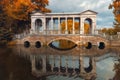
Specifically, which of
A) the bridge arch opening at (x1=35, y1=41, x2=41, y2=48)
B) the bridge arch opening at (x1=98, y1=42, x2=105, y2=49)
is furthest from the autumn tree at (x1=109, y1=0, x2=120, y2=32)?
the bridge arch opening at (x1=35, y1=41, x2=41, y2=48)

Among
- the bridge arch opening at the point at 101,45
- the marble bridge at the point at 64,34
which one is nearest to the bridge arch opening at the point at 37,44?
the marble bridge at the point at 64,34

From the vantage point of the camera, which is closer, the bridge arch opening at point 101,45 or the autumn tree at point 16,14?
the bridge arch opening at point 101,45

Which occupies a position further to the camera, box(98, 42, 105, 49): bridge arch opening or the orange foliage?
the orange foliage

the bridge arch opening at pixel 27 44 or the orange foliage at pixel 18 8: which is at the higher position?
the orange foliage at pixel 18 8

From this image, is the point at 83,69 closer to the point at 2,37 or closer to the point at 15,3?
the point at 2,37

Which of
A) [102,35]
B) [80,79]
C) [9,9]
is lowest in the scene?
[80,79]

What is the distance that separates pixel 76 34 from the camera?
7006cm

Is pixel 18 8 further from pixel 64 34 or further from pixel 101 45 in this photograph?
pixel 101 45

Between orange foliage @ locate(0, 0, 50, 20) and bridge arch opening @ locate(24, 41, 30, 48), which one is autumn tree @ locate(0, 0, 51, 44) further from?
bridge arch opening @ locate(24, 41, 30, 48)

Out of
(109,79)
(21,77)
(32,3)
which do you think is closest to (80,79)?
(109,79)

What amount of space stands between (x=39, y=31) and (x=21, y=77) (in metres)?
44.1

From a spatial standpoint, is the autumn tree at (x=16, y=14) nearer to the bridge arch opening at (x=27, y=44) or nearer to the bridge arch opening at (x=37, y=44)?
the bridge arch opening at (x=27, y=44)

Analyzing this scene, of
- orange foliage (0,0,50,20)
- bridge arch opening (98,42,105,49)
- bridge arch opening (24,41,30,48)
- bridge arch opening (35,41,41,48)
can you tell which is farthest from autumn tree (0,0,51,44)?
bridge arch opening (98,42,105,49)

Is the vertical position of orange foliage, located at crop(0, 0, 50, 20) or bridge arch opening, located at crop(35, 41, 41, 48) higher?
orange foliage, located at crop(0, 0, 50, 20)
